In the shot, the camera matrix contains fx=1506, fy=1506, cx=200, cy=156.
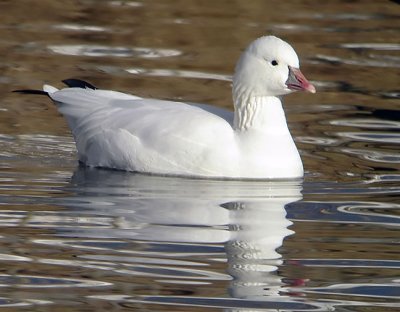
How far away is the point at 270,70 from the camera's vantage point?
10.8 m

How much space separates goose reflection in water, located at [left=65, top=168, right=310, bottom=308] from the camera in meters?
8.19

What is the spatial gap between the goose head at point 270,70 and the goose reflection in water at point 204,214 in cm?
71

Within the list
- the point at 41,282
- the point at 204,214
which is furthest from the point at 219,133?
the point at 41,282

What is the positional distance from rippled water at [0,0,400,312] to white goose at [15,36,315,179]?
124mm

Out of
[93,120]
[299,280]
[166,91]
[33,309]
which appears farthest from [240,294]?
[166,91]

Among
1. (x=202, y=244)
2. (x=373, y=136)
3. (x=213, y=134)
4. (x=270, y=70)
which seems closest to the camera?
(x=202, y=244)

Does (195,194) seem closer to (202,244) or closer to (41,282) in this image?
(202,244)

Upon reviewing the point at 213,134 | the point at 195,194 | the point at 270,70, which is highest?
the point at 270,70

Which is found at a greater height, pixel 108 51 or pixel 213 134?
pixel 213 134

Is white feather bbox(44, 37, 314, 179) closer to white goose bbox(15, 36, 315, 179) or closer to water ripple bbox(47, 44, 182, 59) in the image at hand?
white goose bbox(15, 36, 315, 179)

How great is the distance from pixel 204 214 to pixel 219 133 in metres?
1.25

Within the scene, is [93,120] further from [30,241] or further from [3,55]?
[3,55]

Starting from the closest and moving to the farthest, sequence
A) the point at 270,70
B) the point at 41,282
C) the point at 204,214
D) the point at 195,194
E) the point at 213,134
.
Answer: the point at 41,282
the point at 204,214
the point at 195,194
the point at 213,134
the point at 270,70

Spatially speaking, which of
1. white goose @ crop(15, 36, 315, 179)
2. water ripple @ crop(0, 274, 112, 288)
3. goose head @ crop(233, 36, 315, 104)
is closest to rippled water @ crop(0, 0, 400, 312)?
water ripple @ crop(0, 274, 112, 288)
